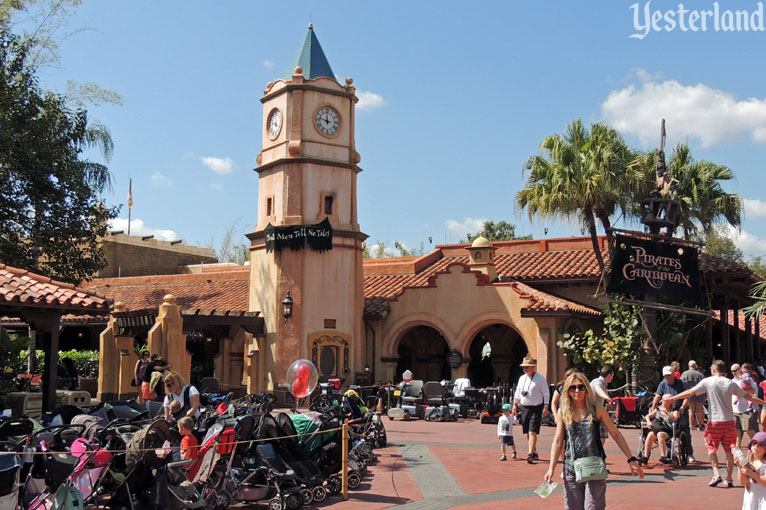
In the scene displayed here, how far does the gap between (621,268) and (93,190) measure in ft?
57.7

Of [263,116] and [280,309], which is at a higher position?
[263,116]

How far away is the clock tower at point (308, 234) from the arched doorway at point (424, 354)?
3.60 meters

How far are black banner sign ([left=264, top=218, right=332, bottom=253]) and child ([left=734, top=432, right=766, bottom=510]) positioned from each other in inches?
732

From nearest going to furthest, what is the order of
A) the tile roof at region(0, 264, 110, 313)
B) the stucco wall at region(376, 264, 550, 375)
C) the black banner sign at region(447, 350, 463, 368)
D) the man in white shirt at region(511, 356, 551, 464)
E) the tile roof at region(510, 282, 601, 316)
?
1. the tile roof at region(0, 264, 110, 313)
2. the man in white shirt at region(511, 356, 551, 464)
3. the tile roof at region(510, 282, 601, 316)
4. the stucco wall at region(376, 264, 550, 375)
5. the black banner sign at region(447, 350, 463, 368)

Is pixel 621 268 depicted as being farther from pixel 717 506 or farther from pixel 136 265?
pixel 136 265

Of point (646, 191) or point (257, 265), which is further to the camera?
point (257, 265)

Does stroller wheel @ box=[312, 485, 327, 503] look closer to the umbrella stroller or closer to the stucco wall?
the umbrella stroller

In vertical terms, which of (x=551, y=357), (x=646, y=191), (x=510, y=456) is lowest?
(x=510, y=456)

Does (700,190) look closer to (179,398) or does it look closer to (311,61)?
(311,61)

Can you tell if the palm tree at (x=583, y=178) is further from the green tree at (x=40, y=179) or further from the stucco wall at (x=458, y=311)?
the green tree at (x=40, y=179)

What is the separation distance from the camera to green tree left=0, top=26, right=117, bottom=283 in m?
24.2

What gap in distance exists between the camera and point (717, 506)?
378 inches

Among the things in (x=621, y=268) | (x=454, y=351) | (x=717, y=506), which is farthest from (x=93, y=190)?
(x=717, y=506)

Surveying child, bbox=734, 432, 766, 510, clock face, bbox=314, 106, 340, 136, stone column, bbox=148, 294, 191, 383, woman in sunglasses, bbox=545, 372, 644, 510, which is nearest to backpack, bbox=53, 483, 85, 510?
woman in sunglasses, bbox=545, 372, 644, 510
